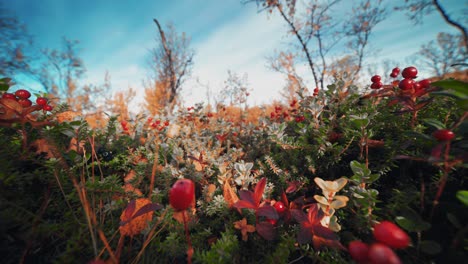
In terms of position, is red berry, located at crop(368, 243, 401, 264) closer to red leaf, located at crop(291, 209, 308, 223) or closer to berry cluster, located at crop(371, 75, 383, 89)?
red leaf, located at crop(291, 209, 308, 223)

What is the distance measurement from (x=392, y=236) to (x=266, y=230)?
328mm

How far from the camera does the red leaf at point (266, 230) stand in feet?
1.79

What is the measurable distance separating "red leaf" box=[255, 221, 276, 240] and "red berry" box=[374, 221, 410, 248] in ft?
0.96

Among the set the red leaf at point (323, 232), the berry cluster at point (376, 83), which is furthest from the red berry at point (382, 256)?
the berry cluster at point (376, 83)

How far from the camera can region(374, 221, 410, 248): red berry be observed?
31 centimetres

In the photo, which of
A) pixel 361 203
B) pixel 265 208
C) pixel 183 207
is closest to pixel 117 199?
pixel 183 207

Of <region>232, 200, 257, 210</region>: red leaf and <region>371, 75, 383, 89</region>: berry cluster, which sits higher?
<region>371, 75, 383, 89</region>: berry cluster

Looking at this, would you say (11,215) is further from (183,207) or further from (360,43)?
(360,43)

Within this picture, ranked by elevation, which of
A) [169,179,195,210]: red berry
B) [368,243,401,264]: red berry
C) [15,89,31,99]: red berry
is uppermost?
[15,89,31,99]: red berry

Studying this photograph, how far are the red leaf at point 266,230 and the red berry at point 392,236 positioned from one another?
0.96 feet

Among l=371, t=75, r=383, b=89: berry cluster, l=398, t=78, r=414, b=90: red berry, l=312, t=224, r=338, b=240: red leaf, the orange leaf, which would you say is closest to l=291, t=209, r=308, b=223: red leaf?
l=312, t=224, r=338, b=240: red leaf

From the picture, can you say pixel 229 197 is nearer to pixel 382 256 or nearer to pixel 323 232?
pixel 323 232

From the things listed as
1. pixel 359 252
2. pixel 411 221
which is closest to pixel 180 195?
pixel 359 252

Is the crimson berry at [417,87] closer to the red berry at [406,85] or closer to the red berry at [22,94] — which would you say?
the red berry at [406,85]
